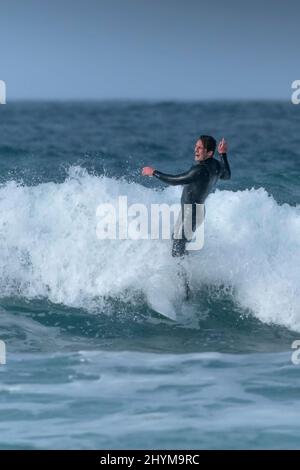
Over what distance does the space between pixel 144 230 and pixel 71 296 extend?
53.3 inches

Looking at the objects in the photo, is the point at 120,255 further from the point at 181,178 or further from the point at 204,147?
the point at 204,147

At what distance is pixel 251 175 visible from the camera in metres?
22.2

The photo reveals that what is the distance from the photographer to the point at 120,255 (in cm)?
1265

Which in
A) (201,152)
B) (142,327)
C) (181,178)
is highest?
(201,152)

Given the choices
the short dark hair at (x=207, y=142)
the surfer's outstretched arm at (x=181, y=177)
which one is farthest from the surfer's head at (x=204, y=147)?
the surfer's outstretched arm at (x=181, y=177)

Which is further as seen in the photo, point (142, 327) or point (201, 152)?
point (142, 327)

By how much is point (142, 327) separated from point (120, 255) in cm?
154

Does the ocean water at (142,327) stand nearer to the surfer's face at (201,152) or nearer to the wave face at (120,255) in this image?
the wave face at (120,255)

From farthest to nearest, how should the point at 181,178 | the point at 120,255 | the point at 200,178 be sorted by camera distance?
1. the point at 120,255
2. the point at 200,178
3. the point at 181,178

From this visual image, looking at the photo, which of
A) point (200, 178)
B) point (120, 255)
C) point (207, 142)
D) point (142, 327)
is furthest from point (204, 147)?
point (120, 255)

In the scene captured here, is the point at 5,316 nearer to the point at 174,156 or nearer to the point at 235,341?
the point at 235,341

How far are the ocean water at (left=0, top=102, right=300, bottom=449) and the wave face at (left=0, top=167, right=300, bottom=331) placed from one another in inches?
0.8

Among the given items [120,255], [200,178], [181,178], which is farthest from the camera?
[120,255]
